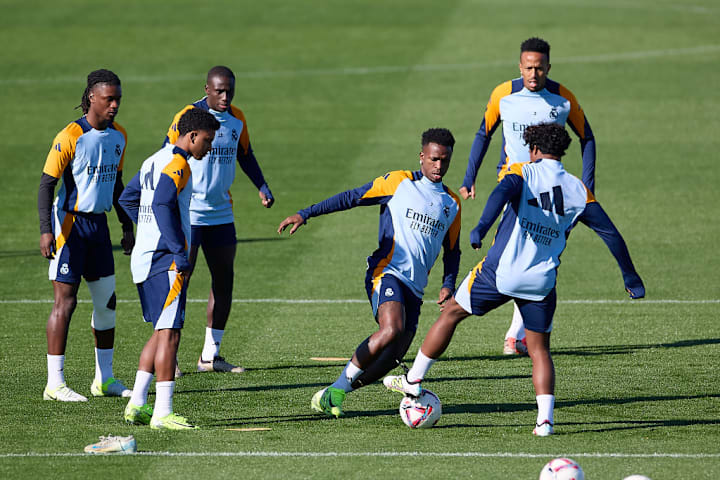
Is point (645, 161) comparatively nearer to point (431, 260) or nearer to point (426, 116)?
point (426, 116)

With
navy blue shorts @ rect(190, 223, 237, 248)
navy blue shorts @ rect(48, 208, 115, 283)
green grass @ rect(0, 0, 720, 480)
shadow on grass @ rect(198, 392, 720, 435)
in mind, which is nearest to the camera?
green grass @ rect(0, 0, 720, 480)

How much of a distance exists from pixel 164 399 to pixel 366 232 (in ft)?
28.5

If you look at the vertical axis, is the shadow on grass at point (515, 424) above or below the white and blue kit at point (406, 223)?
below

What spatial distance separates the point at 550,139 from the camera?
7363mm

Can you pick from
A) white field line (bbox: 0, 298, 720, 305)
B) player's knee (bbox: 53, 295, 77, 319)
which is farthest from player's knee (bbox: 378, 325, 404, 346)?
white field line (bbox: 0, 298, 720, 305)

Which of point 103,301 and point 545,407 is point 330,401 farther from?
point 103,301

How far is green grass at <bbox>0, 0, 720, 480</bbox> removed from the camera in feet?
23.7

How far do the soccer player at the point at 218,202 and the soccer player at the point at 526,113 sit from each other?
6.79 ft

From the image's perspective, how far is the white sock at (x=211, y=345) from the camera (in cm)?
941

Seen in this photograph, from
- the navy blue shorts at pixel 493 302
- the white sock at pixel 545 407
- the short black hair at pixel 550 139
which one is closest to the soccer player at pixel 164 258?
the navy blue shorts at pixel 493 302

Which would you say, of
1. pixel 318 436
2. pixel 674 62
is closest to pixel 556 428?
pixel 318 436

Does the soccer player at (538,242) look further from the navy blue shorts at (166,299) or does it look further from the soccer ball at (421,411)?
the navy blue shorts at (166,299)

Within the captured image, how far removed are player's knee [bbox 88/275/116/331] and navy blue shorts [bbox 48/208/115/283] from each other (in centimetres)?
6

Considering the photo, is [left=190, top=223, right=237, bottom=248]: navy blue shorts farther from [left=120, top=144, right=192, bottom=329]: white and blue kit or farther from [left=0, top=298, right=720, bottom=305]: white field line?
[left=0, top=298, right=720, bottom=305]: white field line
